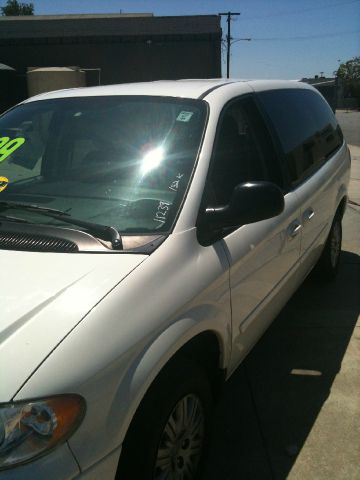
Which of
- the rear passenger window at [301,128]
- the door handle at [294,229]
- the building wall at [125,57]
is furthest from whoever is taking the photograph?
the building wall at [125,57]

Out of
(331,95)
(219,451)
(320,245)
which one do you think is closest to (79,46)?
(331,95)

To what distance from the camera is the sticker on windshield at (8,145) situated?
2816 millimetres

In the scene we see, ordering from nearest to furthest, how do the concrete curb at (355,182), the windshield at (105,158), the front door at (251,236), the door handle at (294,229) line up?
1. the windshield at (105,158)
2. the front door at (251,236)
3. the door handle at (294,229)
4. the concrete curb at (355,182)

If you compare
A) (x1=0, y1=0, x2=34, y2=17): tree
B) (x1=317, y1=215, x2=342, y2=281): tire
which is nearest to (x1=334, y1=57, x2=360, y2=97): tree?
(x1=0, y1=0, x2=34, y2=17): tree

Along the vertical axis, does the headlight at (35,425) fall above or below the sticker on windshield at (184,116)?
below

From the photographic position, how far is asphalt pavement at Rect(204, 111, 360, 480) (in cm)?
247

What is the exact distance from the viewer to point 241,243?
2381 millimetres

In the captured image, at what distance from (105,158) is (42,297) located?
3.44 ft

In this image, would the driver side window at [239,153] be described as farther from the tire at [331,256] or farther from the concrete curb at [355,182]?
the concrete curb at [355,182]

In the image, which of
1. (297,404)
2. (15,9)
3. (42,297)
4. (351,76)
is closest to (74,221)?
(42,297)

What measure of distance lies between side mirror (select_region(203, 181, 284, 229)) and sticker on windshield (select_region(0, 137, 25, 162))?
4.31ft

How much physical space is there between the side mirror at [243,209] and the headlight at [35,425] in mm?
1018

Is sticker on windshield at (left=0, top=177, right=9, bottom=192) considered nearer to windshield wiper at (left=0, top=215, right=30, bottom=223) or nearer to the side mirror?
windshield wiper at (left=0, top=215, right=30, bottom=223)

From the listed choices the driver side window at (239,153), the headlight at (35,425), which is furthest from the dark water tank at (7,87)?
the headlight at (35,425)
